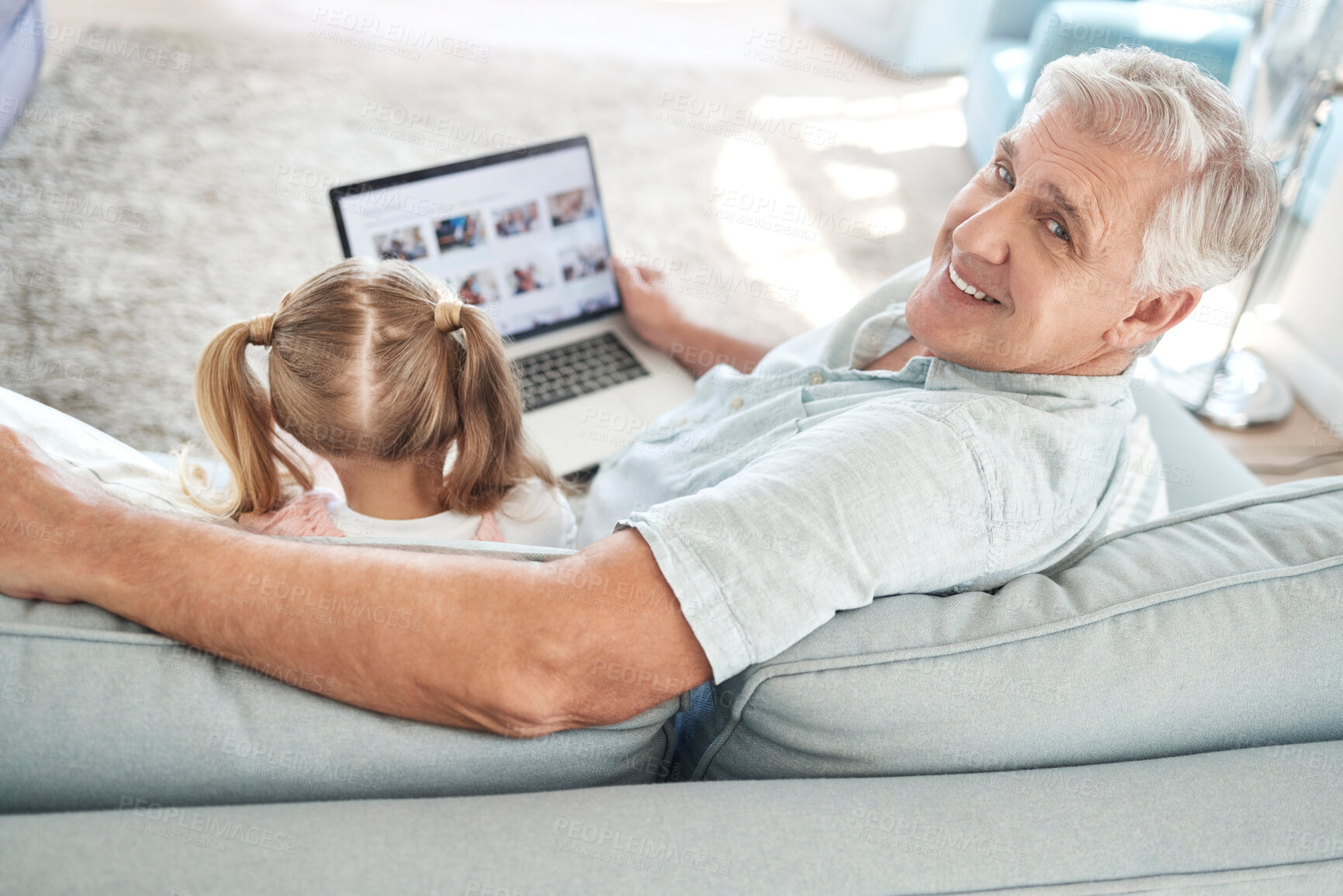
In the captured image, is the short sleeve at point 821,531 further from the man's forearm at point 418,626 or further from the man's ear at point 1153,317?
the man's ear at point 1153,317

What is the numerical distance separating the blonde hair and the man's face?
1.86 feet

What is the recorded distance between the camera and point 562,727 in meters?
0.81

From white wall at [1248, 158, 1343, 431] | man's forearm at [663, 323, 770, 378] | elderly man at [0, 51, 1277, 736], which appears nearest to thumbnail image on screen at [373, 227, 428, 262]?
man's forearm at [663, 323, 770, 378]

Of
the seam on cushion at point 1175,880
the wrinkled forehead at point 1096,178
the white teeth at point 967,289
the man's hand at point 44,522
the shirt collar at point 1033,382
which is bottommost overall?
the seam on cushion at point 1175,880

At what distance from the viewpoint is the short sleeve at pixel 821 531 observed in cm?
80

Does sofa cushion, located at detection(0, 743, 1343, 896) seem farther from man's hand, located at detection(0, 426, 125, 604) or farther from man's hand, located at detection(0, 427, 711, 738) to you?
man's hand, located at detection(0, 426, 125, 604)

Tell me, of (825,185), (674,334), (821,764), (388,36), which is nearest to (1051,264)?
(821,764)

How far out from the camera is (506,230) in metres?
1.58

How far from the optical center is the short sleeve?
0.80 meters

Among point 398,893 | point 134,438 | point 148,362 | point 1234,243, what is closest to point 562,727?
point 398,893

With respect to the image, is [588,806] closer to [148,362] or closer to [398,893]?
[398,893]

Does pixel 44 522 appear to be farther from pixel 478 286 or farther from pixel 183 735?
pixel 478 286

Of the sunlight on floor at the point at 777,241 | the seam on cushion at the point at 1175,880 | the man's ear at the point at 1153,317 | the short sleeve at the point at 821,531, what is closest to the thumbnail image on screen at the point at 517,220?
the short sleeve at the point at 821,531

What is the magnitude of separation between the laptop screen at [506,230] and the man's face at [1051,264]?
711 millimetres
